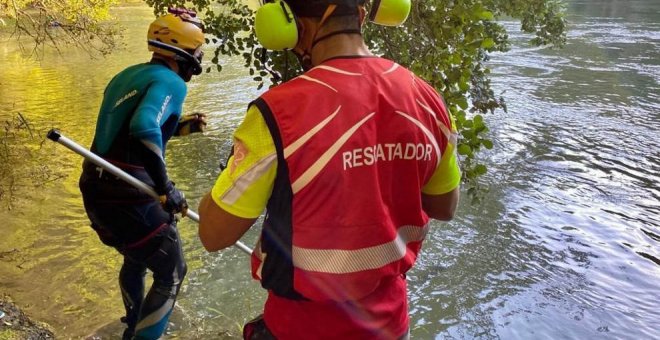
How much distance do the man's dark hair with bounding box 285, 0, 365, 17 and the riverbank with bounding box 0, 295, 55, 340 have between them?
308 centimetres

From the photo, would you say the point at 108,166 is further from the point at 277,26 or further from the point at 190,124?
the point at 277,26

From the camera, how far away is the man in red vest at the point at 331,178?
148 cm

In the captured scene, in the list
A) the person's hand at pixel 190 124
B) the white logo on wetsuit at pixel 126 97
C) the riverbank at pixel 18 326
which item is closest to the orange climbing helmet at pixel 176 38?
the white logo on wetsuit at pixel 126 97

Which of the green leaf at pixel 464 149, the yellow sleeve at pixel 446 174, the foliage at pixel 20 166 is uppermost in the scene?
the yellow sleeve at pixel 446 174

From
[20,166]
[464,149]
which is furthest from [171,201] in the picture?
[20,166]

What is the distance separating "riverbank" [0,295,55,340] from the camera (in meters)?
3.62

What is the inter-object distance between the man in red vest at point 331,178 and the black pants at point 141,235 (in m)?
1.64

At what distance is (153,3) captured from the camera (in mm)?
6188

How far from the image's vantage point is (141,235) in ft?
10.5

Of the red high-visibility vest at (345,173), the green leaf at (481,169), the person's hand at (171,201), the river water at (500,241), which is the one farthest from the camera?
the river water at (500,241)

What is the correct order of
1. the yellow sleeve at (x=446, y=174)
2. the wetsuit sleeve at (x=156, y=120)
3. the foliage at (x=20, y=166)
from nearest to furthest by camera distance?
1. the yellow sleeve at (x=446, y=174)
2. the wetsuit sleeve at (x=156, y=120)
3. the foliage at (x=20, y=166)

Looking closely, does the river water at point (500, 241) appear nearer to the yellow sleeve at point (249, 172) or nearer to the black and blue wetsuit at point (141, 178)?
the black and blue wetsuit at point (141, 178)

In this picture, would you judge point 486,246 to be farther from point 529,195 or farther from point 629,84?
point 629,84

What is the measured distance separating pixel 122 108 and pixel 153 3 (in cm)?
363
